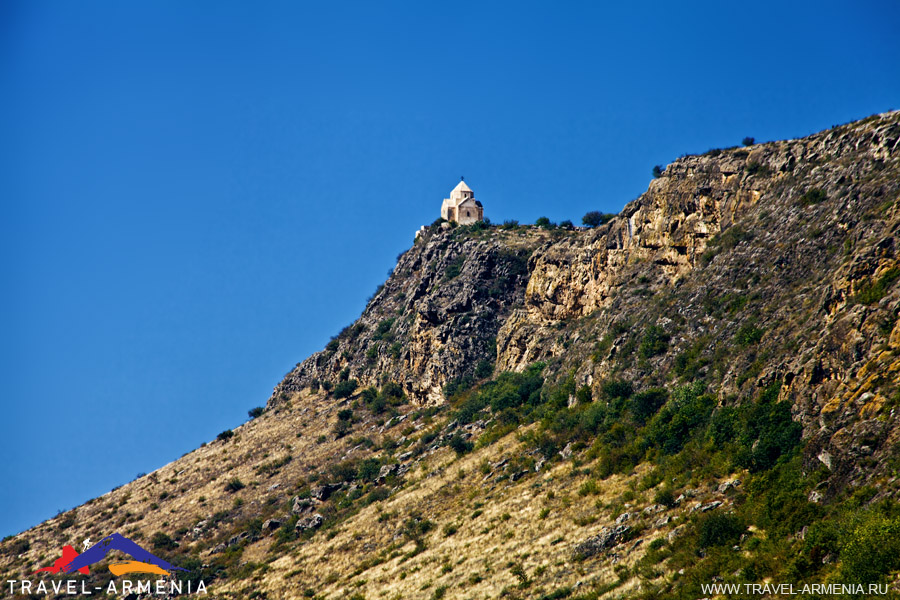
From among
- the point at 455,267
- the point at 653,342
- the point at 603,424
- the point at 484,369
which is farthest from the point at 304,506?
the point at 455,267

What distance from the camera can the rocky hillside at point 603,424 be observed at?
3491 cm

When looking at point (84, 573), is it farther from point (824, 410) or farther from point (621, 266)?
point (824, 410)

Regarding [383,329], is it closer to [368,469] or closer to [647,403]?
[368,469]

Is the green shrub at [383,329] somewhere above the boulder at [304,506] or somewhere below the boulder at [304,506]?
above

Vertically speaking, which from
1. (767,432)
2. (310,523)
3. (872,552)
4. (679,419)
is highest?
(310,523)

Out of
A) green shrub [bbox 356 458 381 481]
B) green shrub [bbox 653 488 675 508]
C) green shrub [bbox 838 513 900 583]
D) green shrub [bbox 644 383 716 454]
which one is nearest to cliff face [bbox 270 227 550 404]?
green shrub [bbox 356 458 381 481]

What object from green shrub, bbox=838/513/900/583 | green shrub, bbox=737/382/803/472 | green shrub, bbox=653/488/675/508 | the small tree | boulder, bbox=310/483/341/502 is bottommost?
green shrub, bbox=838/513/900/583

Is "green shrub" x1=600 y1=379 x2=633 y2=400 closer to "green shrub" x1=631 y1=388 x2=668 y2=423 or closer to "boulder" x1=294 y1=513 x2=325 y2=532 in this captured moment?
"green shrub" x1=631 y1=388 x2=668 y2=423

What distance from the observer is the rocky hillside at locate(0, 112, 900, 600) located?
34906 mm

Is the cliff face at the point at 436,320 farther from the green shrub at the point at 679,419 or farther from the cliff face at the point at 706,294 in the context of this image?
the green shrub at the point at 679,419

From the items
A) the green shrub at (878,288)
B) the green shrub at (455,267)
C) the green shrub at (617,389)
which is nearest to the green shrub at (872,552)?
the green shrub at (878,288)

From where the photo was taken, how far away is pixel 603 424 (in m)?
56.9

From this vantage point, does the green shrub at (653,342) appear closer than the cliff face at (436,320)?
Yes

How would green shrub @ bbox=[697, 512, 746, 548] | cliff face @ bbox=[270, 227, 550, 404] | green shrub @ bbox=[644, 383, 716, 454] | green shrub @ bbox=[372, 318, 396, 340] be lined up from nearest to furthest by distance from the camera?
green shrub @ bbox=[697, 512, 746, 548], green shrub @ bbox=[644, 383, 716, 454], cliff face @ bbox=[270, 227, 550, 404], green shrub @ bbox=[372, 318, 396, 340]
